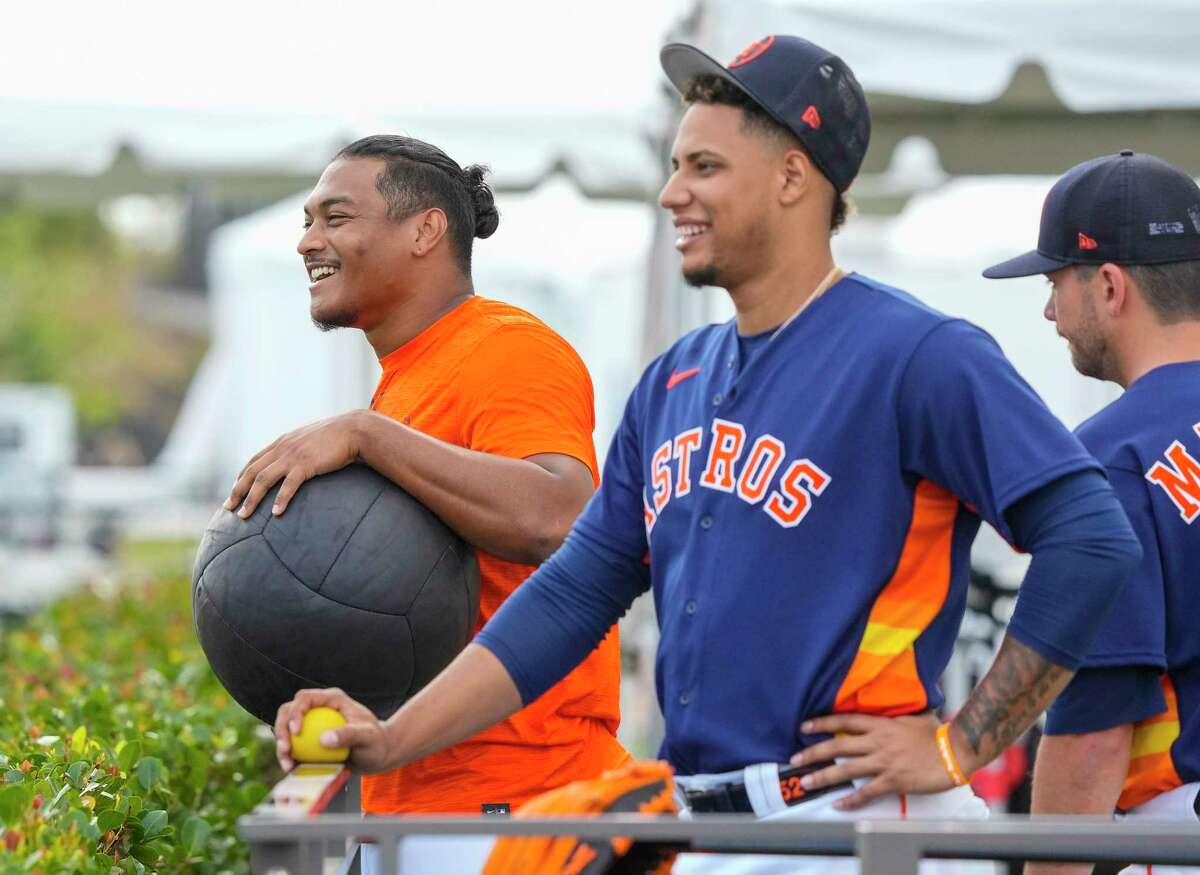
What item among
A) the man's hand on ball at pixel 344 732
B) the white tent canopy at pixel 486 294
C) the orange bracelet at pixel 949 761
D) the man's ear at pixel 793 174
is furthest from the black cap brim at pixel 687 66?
the white tent canopy at pixel 486 294

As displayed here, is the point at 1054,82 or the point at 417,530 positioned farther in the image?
the point at 1054,82

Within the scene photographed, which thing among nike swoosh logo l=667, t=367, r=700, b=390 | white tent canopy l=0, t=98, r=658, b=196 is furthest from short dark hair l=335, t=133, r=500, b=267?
white tent canopy l=0, t=98, r=658, b=196

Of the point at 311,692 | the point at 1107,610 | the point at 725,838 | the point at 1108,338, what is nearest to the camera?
the point at 725,838

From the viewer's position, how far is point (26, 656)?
652 centimetres

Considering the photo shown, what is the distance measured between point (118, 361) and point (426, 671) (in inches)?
1955

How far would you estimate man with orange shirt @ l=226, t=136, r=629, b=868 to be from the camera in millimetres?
3430

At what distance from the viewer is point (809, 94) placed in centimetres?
295

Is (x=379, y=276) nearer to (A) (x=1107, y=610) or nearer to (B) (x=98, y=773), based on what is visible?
(B) (x=98, y=773)

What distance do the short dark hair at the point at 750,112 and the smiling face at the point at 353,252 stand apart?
0.98 metres

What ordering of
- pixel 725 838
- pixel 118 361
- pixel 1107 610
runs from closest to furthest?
pixel 725 838, pixel 1107 610, pixel 118 361

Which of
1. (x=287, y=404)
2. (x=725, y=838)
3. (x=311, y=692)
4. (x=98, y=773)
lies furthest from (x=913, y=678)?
(x=287, y=404)

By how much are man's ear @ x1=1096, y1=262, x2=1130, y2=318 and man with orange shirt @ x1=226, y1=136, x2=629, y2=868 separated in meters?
1.07

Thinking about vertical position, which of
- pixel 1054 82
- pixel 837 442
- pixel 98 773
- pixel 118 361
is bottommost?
pixel 118 361

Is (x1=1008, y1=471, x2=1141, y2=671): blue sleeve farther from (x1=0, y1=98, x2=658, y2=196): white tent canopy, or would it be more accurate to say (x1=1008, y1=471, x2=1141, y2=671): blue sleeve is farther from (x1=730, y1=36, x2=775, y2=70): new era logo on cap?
(x1=0, y1=98, x2=658, y2=196): white tent canopy
